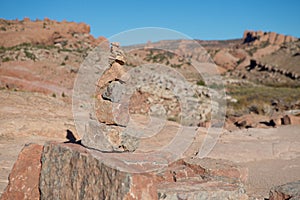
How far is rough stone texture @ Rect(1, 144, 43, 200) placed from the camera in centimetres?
496

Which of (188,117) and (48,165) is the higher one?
(188,117)

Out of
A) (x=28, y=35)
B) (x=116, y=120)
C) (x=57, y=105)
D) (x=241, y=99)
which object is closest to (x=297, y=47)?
(x=241, y=99)

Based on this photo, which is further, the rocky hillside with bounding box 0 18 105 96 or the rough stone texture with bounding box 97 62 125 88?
the rocky hillside with bounding box 0 18 105 96

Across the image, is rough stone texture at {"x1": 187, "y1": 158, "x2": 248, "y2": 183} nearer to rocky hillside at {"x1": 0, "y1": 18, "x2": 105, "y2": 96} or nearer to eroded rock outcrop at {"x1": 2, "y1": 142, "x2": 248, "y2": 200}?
eroded rock outcrop at {"x1": 2, "y1": 142, "x2": 248, "y2": 200}

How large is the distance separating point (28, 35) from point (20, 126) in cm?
2691

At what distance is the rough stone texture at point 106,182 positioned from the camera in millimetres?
3717

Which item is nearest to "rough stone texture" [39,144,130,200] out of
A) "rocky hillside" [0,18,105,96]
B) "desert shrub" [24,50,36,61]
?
"rocky hillside" [0,18,105,96]

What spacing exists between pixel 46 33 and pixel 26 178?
1365 inches

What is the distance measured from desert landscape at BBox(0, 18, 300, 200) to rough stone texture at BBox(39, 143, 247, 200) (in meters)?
0.01

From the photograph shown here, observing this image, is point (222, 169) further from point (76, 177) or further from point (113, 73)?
point (76, 177)

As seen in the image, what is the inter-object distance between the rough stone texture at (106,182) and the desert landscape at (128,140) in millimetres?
12

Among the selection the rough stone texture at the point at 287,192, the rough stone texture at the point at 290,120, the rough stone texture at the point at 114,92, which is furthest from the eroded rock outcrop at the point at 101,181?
the rough stone texture at the point at 290,120

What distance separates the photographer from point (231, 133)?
45.2 ft

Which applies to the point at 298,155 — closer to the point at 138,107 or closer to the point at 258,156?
the point at 258,156
